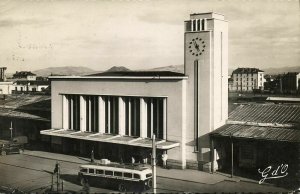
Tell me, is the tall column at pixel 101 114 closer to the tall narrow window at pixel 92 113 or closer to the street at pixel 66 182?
the tall narrow window at pixel 92 113

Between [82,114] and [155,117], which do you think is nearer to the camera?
[155,117]

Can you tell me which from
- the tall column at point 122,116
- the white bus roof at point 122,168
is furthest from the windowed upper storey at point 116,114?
the white bus roof at point 122,168

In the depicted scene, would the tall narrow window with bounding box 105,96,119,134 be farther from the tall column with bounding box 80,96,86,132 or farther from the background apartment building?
the background apartment building

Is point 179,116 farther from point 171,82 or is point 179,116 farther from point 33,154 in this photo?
point 33,154

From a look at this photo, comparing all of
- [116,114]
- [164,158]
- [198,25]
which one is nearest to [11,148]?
[116,114]

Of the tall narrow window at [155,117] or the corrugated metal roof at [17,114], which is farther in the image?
the corrugated metal roof at [17,114]

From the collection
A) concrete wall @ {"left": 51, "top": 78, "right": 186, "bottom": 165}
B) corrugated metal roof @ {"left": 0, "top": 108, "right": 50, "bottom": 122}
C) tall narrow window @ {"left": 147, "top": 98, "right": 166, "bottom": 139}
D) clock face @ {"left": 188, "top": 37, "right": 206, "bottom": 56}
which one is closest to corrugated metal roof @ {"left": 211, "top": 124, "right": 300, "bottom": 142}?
concrete wall @ {"left": 51, "top": 78, "right": 186, "bottom": 165}

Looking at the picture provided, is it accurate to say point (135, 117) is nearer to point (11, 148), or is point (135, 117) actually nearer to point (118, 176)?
point (118, 176)
